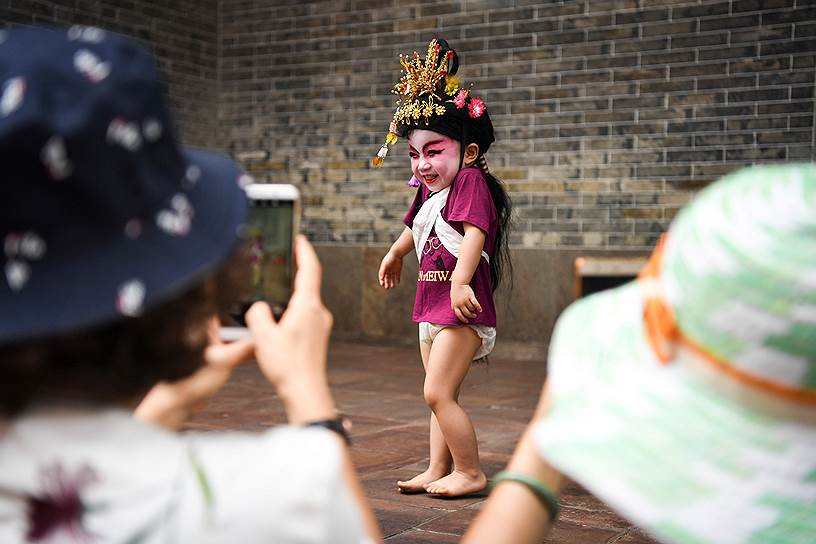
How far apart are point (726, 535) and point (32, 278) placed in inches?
25.0

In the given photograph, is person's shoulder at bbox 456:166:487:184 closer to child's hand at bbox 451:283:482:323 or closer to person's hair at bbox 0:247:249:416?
child's hand at bbox 451:283:482:323

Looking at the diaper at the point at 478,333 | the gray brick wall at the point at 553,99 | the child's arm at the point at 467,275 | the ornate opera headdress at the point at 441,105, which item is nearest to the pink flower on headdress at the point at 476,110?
the ornate opera headdress at the point at 441,105

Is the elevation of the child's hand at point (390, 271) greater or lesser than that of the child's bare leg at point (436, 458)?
greater

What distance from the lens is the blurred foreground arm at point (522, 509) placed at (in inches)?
38.7

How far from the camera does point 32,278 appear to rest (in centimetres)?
82

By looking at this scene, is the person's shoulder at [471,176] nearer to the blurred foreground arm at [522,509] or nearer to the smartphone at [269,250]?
the smartphone at [269,250]

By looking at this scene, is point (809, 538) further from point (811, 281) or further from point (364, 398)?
point (364, 398)

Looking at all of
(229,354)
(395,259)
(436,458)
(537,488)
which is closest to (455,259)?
(395,259)

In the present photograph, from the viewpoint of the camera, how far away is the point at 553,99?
7.88m

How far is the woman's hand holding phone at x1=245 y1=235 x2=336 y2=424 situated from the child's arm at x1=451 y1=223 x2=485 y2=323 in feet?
8.14

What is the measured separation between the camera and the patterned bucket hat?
2.62 feet

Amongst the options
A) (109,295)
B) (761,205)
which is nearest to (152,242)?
(109,295)

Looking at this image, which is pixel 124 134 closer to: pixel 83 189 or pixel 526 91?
pixel 83 189

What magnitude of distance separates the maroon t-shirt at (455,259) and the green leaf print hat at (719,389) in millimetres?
2693
